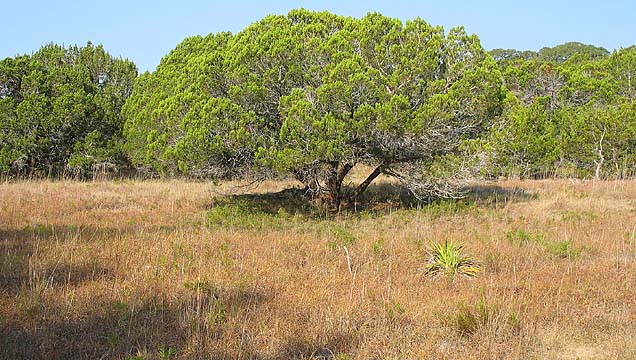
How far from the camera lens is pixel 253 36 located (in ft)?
36.9

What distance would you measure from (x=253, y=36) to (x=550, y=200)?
7.99 m

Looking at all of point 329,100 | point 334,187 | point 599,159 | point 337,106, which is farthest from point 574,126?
point 329,100

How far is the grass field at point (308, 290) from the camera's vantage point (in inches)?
156

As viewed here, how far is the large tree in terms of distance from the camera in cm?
986

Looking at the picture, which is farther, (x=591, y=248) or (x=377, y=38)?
(x=377, y=38)

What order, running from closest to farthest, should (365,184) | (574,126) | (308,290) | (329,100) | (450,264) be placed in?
1. (308,290)
2. (450,264)
3. (329,100)
4. (365,184)
5. (574,126)

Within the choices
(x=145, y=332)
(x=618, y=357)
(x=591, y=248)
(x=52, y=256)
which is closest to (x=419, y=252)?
(x=591, y=248)

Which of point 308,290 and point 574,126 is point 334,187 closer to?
point 308,290

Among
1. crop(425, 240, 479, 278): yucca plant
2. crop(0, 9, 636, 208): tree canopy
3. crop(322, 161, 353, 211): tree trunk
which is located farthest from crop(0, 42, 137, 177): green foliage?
crop(425, 240, 479, 278): yucca plant

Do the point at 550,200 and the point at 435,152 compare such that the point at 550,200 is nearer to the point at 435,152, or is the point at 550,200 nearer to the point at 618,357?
the point at 435,152

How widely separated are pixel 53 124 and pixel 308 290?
52.1 feet

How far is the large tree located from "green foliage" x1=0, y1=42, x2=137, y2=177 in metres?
8.81

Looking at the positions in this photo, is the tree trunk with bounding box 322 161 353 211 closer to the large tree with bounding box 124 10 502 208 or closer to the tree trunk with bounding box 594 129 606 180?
the large tree with bounding box 124 10 502 208

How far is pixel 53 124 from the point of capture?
18047 millimetres
